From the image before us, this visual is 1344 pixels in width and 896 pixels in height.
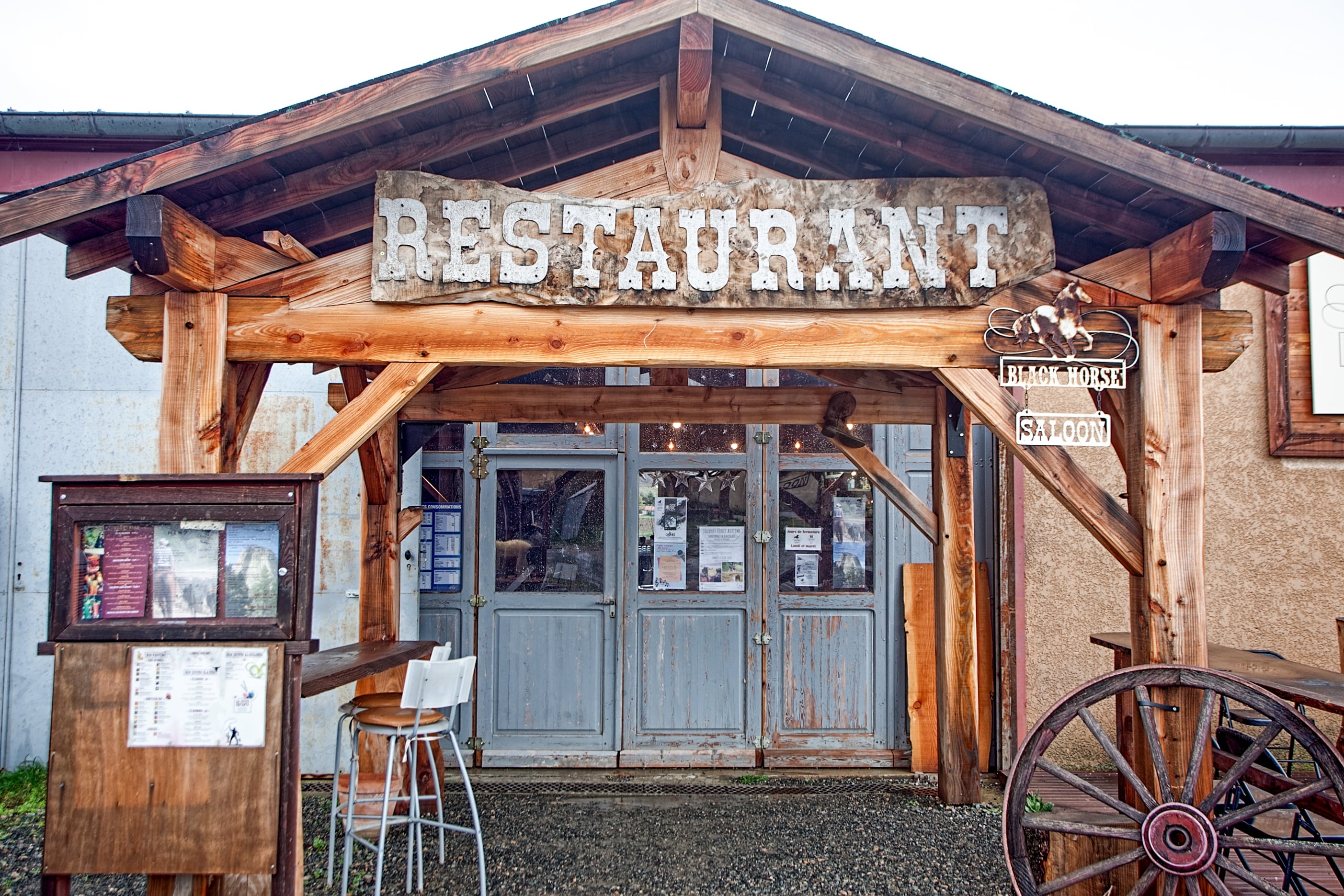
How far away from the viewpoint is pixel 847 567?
6.17m

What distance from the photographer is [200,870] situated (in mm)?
2773

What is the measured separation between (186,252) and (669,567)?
12.5 feet

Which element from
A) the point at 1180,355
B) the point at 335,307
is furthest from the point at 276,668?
the point at 1180,355

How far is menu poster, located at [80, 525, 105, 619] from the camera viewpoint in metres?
2.81

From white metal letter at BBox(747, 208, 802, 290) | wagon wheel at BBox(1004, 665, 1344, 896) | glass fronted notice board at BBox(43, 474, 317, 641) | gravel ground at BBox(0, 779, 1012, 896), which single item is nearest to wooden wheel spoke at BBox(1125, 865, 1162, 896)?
wagon wheel at BBox(1004, 665, 1344, 896)

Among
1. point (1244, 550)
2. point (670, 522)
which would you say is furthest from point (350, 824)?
point (1244, 550)

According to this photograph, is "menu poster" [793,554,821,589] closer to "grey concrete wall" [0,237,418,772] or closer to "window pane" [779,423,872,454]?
"window pane" [779,423,872,454]

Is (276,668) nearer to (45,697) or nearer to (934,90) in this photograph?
(934,90)

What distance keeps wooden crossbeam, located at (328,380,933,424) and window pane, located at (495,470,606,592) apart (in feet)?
3.42

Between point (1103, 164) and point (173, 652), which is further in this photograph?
point (1103, 164)

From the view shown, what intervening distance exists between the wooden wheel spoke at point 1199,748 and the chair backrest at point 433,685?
2.86 meters

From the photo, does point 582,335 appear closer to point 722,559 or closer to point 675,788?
point 722,559

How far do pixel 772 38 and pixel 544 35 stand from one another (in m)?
0.80

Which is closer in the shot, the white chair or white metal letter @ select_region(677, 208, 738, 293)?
white metal letter @ select_region(677, 208, 738, 293)
